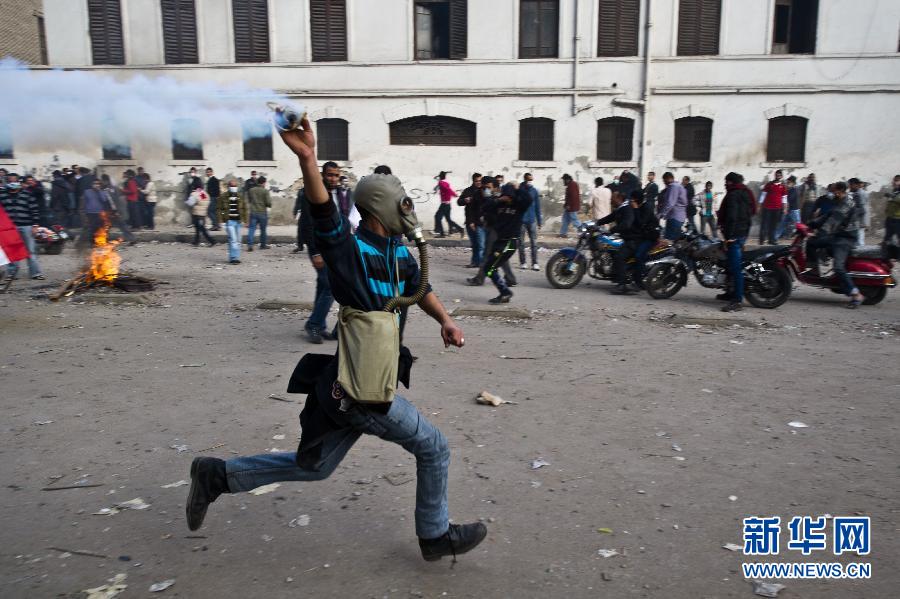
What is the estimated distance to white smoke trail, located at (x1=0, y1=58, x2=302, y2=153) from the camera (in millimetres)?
9570

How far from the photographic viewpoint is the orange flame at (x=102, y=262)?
10.5 metres

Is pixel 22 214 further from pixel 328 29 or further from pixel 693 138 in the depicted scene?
pixel 693 138

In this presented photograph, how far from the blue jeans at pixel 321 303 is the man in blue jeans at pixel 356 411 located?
417 centimetres

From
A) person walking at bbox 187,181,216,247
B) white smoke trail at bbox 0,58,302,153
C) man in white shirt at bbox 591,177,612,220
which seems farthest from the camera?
person walking at bbox 187,181,216,247

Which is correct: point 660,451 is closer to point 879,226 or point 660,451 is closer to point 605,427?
point 605,427

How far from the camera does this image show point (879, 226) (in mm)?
20297

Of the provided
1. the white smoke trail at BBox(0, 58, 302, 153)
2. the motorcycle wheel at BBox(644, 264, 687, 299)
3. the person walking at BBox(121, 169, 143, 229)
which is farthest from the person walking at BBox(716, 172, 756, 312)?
the person walking at BBox(121, 169, 143, 229)

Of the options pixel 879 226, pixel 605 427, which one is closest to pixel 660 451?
pixel 605 427

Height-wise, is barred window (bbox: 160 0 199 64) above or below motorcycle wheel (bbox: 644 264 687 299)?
above

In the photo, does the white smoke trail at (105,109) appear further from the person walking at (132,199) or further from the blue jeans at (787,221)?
the blue jeans at (787,221)

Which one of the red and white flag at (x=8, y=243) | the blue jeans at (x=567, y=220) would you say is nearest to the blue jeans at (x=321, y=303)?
the red and white flag at (x=8, y=243)

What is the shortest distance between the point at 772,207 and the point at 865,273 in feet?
29.2

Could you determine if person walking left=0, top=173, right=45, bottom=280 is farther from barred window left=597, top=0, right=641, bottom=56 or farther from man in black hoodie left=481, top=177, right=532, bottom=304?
barred window left=597, top=0, right=641, bottom=56

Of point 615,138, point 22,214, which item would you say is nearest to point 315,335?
point 22,214
